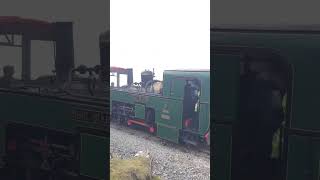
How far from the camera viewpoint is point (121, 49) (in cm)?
270

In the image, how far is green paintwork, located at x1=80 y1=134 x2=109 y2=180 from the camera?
3023mm

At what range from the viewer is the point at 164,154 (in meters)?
2.72

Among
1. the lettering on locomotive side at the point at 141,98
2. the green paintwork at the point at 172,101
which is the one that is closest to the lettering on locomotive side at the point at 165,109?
the green paintwork at the point at 172,101

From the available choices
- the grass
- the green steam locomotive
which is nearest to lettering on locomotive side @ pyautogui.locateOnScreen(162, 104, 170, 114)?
the grass

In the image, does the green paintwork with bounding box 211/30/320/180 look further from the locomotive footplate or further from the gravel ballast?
the locomotive footplate

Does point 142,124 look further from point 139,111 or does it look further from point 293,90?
point 293,90

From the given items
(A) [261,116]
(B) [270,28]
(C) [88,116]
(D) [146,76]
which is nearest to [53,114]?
(C) [88,116]

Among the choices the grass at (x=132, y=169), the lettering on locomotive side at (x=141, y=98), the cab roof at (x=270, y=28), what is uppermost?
the cab roof at (x=270, y=28)

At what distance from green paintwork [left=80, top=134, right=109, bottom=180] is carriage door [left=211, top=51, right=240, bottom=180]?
2.12ft

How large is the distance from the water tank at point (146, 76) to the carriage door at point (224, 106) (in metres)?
0.38

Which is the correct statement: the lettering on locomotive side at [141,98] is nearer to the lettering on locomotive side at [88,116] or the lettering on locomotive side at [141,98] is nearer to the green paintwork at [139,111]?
the green paintwork at [139,111]

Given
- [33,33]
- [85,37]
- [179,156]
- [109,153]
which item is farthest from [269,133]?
[33,33]

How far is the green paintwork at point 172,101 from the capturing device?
261 cm

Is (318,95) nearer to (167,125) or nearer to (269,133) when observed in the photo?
(269,133)
